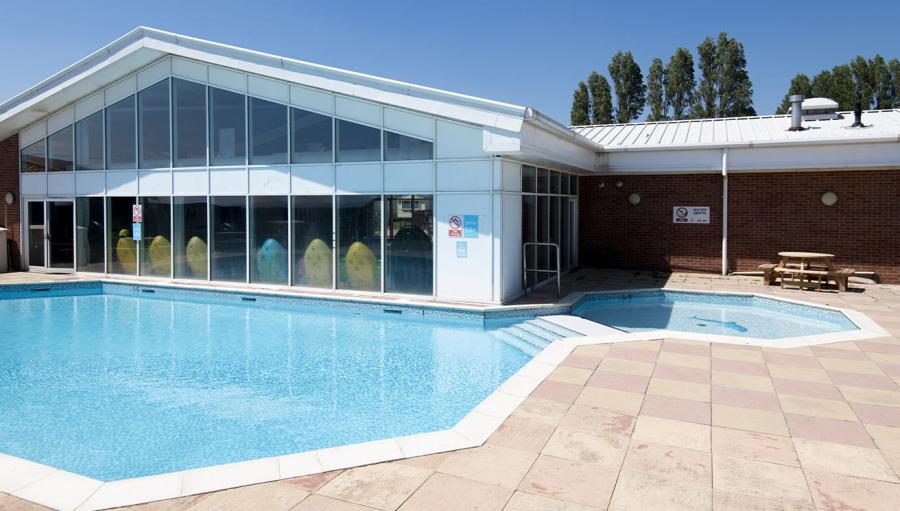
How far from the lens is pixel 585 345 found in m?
7.68

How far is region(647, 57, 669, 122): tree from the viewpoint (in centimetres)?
4247

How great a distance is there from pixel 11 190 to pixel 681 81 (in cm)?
3896

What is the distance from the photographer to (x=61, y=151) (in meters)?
15.3

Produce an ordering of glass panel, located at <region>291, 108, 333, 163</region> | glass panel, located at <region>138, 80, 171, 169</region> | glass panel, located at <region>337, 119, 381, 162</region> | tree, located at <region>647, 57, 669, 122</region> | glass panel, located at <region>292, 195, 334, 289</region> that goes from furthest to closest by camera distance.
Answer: tree, located at <region>647, 57, 669, 122</region>
glass panel, located at <region>138, 80, 171, 169</region>
glass panel, located at <region>292, 195, 334, 289</region>
glass panel, located at <region>291, 108, 333, 163</region>
glass panel, located at <region>337, 119, 381, 162</region>

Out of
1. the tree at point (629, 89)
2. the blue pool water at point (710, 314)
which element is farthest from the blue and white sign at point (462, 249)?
the tree at point (629, 89)

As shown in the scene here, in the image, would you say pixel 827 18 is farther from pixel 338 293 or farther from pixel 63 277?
pixel 63 277

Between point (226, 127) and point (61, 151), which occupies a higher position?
point (226, 127)

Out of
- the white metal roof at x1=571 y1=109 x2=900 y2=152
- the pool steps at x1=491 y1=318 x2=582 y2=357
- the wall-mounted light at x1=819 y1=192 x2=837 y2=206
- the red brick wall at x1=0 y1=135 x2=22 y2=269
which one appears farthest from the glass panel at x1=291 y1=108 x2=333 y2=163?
the wall-mounted light at x1=819 y1=192 x2=837 y2=206

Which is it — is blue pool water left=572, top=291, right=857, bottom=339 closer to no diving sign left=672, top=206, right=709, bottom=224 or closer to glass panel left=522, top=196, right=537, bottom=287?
glass panel left=522, top=196, right=537, bottom=287

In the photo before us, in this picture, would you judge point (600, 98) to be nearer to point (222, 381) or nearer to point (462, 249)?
point (462, 249)

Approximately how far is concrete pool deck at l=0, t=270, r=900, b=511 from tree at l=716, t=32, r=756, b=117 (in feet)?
121

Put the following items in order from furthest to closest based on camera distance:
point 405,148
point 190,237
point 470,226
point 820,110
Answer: point 820,110 < point 190,237 < point 405,148 < point 470,226

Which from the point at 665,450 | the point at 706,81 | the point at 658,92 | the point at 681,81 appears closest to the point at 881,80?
the point at 706,81

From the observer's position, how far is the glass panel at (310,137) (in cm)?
1190
